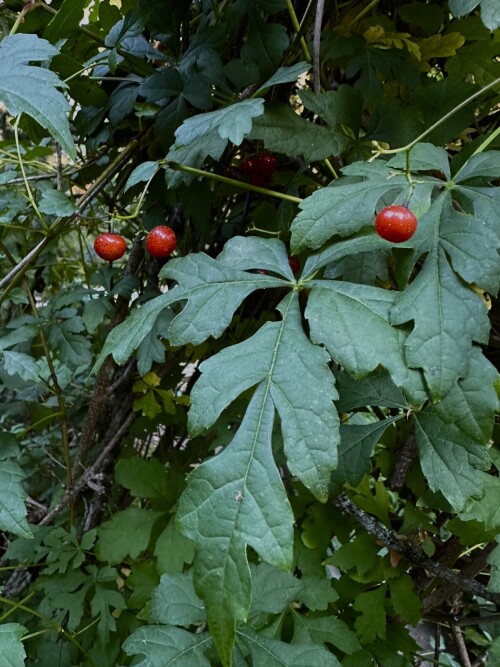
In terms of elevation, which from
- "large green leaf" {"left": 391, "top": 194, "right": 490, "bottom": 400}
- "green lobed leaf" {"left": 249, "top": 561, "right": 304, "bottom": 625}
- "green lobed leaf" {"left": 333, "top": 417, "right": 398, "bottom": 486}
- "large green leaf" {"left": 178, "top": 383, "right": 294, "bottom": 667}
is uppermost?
"large green leaf" {"left": 391, "top": 194, "right": 490, "bottom": 400}

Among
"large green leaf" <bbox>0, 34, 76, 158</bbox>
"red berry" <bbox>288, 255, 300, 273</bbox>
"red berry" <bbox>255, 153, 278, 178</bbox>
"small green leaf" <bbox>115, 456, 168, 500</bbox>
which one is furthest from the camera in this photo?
"small green leaf" <bbox>115, 456, 168, 500</bbox>

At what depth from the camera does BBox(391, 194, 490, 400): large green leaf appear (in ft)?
1.95

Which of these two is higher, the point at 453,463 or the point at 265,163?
the point at 265,163

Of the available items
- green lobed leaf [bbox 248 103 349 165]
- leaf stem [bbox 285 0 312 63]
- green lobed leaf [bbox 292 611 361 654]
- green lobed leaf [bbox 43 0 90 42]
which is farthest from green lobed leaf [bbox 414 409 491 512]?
green lobed leaf [bbox 43 0 90 42]

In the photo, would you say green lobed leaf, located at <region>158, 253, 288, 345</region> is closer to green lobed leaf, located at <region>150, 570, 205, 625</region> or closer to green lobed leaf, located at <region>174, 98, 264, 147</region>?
green lobed leaf, located at <region>174, 98, 264, 147</region>

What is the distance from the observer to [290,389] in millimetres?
659

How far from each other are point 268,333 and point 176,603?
53cm

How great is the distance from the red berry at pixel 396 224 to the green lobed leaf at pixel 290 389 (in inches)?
6.2

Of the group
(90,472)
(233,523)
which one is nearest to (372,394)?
(233,523)

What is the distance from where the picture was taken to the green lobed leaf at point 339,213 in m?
0.72

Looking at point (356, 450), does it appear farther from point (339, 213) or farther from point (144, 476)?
point (144, 476)

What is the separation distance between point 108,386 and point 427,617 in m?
0.88

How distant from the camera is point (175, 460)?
145 centimetres

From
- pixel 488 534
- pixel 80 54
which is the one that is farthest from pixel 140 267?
pixel 488 534
